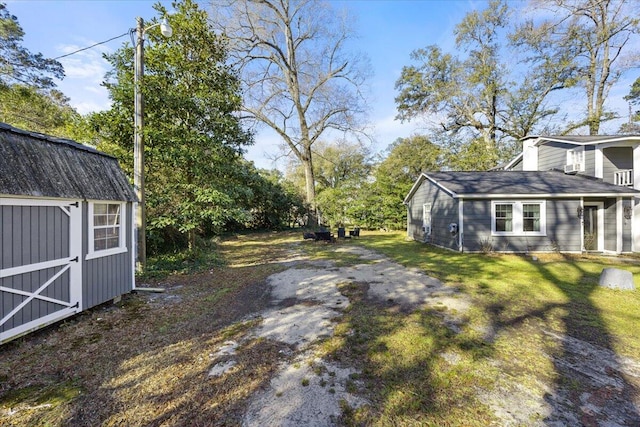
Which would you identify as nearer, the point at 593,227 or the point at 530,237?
the point at 530,237

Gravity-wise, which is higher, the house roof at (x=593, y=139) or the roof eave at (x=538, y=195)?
the house roof at (x=593, y=139)

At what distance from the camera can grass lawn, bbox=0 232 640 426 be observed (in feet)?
7.84

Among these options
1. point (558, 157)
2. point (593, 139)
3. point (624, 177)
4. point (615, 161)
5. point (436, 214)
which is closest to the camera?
point (624, 177)

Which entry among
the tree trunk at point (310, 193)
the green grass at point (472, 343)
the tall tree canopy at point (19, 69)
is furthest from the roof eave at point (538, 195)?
the tall tree canopy at point (19, 69)

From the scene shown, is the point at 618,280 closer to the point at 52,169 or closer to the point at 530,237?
the point at 530,237

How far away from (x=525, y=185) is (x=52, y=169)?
14.1m

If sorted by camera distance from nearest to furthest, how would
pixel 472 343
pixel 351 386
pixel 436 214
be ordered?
1. pixel 351 386
2. pixel 472 343
3. pixel 436 214

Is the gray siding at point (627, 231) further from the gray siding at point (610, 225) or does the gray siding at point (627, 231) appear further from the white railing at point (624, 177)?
the white railing at point (624, 177)

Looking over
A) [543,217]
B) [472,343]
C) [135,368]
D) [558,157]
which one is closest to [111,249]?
[135,368]

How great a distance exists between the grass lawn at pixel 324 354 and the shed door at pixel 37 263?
31cm

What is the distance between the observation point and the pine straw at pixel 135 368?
2.35 meters

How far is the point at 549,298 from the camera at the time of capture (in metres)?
5.41

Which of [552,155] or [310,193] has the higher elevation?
[552,155]

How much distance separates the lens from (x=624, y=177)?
11.3 m
